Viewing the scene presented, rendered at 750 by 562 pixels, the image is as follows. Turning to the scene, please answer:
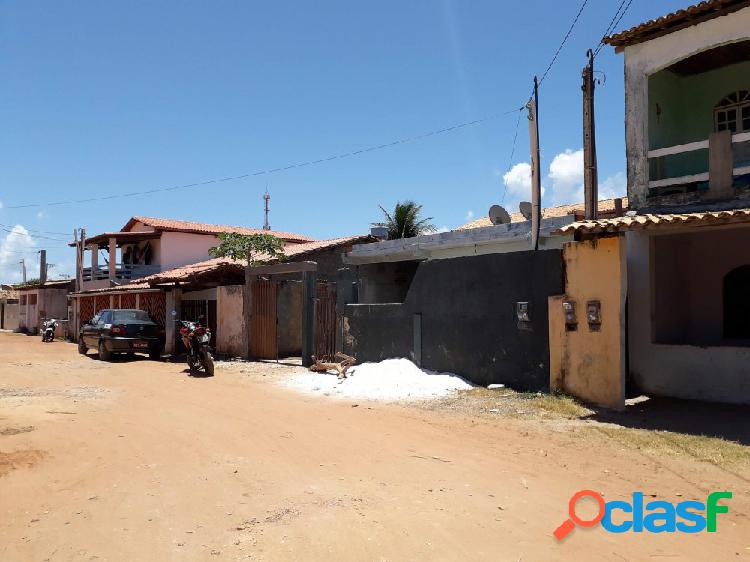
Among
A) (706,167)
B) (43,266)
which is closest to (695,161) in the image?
(706,167)

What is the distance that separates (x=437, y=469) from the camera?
5.65 meters

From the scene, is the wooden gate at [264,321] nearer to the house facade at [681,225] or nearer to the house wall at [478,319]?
the house wall at [478,319]

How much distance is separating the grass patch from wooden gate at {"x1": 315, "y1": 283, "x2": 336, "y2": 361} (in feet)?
24.9

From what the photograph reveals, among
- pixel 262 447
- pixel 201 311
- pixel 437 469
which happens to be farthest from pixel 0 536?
pixel 201 311

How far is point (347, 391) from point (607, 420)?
4601 millimetres

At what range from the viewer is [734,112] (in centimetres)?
1157

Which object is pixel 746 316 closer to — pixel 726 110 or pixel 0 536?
pixel 726 110

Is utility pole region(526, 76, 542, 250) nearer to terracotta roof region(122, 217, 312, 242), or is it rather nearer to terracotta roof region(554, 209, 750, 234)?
terracotta roof region(554, 209, 750, 234)

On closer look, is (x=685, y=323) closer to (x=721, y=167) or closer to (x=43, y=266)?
(x=721, y=167)

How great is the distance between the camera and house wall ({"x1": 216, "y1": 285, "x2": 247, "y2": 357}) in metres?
17.5

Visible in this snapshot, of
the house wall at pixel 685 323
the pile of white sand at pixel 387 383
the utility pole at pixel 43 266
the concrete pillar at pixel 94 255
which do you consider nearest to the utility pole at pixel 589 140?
the house wall at pixel 685 323

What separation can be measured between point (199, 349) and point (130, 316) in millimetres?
5090

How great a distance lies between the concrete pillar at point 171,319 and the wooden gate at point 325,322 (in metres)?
7.18

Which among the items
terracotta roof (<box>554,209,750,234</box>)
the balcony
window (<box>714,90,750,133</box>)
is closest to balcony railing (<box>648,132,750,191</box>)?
the balcony
